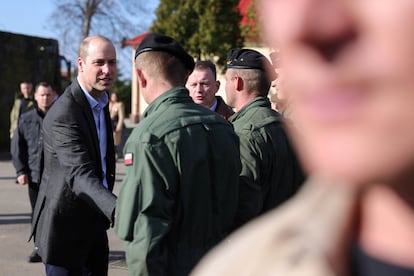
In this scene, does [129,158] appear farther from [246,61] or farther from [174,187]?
[246,61]

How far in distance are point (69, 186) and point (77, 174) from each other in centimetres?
14

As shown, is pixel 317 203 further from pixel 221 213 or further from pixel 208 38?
pixel 208 38

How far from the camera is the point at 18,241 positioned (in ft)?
27.0

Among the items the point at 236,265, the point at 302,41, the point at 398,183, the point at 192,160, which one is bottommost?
the point at 192,160

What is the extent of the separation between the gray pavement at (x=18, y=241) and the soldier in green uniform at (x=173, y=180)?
3.84 m

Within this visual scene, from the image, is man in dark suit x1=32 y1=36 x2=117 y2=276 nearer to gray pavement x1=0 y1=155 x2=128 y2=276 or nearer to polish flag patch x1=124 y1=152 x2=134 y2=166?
polish flag patch x1=124 y1=152 x2=134 y2=166

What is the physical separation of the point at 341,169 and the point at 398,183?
78mm

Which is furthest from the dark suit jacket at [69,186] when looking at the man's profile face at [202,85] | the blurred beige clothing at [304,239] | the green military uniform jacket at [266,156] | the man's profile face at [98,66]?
the blurred beige clothing at [304,239]

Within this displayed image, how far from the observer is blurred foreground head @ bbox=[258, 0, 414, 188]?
53 centimetres

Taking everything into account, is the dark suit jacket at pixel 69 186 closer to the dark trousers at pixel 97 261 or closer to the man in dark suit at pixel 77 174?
the man in dark suit at pixel 77 174

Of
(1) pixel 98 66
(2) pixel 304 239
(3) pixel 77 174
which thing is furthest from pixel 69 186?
(2) pixel 304 239

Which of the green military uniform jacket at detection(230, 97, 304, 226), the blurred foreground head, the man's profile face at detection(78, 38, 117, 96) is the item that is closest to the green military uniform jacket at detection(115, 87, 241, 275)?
the green military uniform jacket at detection(230, 97, 304, 226)

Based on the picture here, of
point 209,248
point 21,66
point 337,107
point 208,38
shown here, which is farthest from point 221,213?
point 208,38

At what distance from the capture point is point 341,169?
0.55 metres
